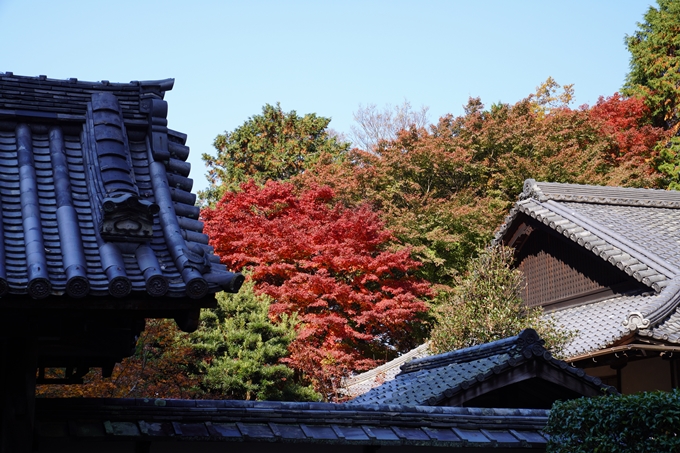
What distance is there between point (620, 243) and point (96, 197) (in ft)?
43.1

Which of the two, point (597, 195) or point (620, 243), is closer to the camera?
point (620, 243)

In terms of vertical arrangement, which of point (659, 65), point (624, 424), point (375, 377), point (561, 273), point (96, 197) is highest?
point (659, 65)

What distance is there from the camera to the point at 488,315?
1509 centimetres

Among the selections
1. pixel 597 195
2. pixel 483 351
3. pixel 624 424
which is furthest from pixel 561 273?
pixel 624 424

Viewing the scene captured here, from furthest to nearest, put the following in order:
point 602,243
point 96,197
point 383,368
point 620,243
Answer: point 383,368 < point 602,243 < point 620,243 < point 96,197

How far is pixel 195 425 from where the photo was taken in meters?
6.64

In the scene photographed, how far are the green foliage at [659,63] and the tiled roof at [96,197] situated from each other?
102ft

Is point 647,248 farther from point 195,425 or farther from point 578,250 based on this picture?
point 195,425

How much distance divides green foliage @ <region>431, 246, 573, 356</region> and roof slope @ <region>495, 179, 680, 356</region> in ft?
2.73

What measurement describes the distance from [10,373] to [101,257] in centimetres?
111

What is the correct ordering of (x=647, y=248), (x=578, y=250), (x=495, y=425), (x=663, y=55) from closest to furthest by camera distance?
(x=495, y=425) → (x=647, y=248) → (x=578, y=250) → (x=663, y=55)

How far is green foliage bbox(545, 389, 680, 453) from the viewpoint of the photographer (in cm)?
598

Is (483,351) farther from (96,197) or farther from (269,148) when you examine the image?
(269,148)

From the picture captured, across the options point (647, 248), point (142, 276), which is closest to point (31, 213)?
point (142, 276)
